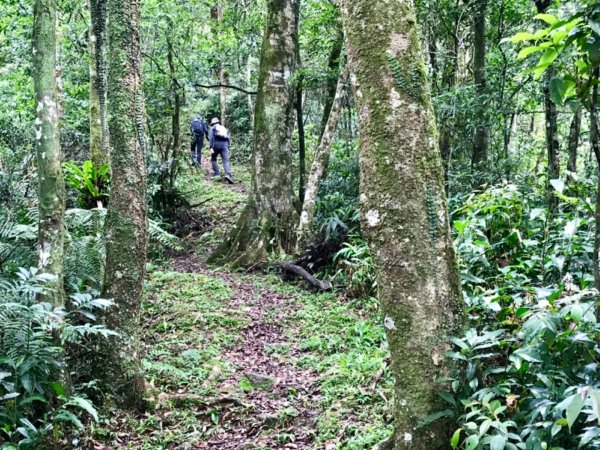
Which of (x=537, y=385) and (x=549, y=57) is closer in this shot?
(x=549, y=57)

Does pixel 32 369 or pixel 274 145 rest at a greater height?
pixel 274 145

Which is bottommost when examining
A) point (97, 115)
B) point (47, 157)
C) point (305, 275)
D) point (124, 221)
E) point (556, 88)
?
point (305, 275)

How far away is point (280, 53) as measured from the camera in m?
9.85

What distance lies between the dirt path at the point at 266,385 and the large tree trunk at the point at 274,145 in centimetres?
196

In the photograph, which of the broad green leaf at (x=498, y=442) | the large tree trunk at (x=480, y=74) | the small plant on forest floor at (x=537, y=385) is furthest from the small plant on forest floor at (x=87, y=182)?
the broad green leaf at (x=498, y=442)

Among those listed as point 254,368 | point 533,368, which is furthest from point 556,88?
point 254,368

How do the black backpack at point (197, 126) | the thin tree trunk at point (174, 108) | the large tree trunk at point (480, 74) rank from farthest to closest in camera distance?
the black backpack at point (197, 126) → the thin tree trunk at point (174, 108) → the large tree trunk at point (480, 74)

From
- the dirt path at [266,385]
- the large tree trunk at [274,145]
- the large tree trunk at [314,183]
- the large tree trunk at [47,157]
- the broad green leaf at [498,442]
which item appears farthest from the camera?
the large tree trunk at [274,145]

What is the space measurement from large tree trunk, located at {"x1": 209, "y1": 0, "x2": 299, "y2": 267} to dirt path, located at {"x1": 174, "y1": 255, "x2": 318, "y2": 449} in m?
1.96

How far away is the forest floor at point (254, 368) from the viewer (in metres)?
4.28

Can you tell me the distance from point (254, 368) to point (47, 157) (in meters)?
3.06

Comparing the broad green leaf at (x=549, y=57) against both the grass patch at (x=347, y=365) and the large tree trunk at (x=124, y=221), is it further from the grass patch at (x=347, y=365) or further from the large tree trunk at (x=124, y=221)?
the large tree trunk at (x=124, y=221)

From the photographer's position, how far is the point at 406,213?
312 cm

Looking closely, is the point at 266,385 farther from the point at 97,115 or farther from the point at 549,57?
the point at 97,115
